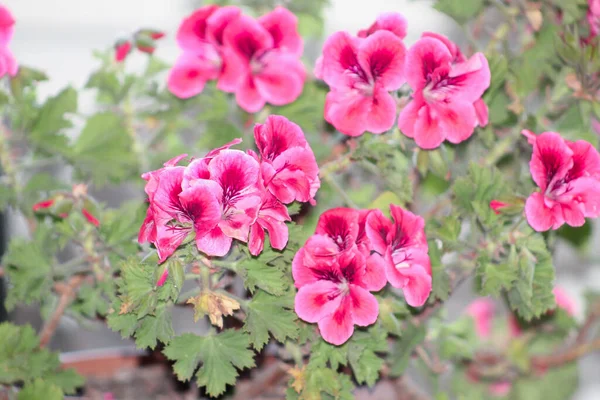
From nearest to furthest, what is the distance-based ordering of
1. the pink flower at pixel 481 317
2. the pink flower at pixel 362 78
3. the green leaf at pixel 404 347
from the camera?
the pink flower at pixel 362 78, the green leaf at pixel 404 347, the pink flower at pixel 481 317

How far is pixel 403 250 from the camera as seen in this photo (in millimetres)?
556

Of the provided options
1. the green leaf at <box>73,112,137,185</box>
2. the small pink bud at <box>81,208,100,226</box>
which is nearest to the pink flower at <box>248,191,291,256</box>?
the small pink bud at <box>81,208,100,226</box>

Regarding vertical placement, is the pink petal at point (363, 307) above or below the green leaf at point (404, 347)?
above

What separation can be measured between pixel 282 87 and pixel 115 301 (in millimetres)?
270

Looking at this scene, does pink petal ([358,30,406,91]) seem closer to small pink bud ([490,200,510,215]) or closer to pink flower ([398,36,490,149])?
pink flower ([398,36,490,149])

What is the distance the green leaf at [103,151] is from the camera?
0.76 metres

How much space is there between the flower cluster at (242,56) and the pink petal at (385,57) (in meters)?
0.16

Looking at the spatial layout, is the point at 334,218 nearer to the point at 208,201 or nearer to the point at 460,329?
the point at 208,201

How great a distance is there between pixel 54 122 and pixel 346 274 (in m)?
0.37

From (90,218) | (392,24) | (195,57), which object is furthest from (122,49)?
(392,24)

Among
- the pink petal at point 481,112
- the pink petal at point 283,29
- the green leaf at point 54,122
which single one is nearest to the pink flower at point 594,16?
the pink petal at point 481,112

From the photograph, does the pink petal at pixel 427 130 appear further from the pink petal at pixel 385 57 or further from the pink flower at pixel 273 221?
the pink flower at pixel 273 221

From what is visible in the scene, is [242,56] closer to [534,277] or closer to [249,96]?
[249,96]

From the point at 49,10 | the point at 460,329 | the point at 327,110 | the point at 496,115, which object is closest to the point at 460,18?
Result: the point at 496,115
